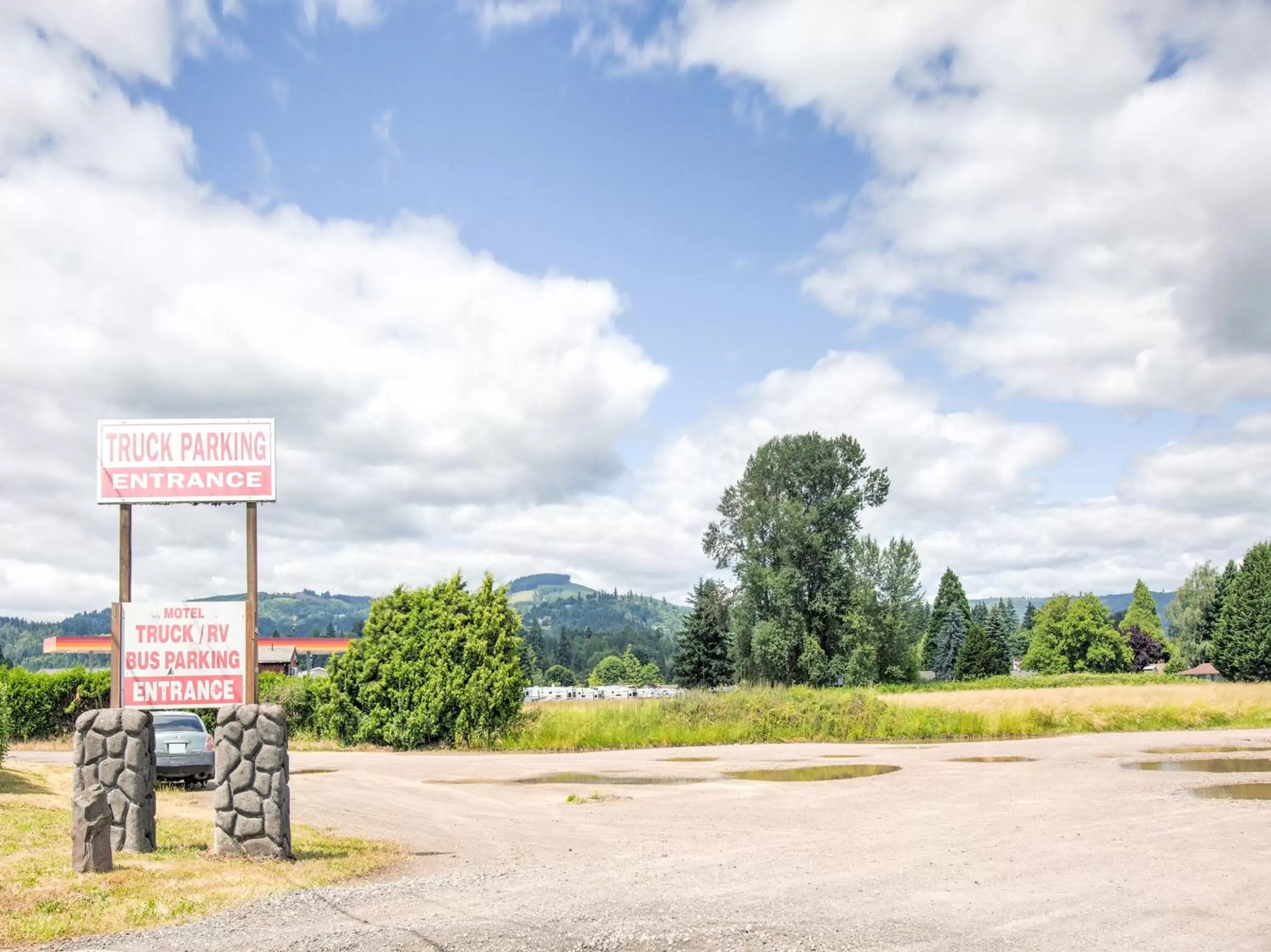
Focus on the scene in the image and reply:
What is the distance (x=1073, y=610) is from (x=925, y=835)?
324 feet

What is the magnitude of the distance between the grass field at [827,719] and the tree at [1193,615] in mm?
66822

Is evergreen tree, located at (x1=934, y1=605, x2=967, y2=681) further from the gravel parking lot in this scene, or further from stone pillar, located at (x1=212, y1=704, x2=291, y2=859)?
stone pillar, located at (x1=212, y1=704, x2=291, y2=859)

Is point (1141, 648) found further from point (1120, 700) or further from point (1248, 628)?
point (1120, 700)

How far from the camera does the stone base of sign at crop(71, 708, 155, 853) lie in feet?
37.1

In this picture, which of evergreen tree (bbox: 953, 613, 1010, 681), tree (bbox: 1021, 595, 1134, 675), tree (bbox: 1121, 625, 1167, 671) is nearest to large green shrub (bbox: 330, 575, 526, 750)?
evergreen tree (bbox: 953, 613, 1010, 681)

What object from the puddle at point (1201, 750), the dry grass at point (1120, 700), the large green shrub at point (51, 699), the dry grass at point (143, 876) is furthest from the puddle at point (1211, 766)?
the large green shrub at point (51, 699)

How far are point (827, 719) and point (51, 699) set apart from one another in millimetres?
25045

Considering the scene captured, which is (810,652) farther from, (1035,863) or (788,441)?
(1035,863)

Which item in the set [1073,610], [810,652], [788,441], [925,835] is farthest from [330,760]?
[1073,610]

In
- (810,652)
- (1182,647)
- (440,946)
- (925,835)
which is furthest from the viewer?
(1182,647)

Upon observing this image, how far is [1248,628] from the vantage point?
248ft

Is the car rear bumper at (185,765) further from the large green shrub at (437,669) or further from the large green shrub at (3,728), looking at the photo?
the large green shrub at (437,669)

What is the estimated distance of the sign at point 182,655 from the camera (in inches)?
474

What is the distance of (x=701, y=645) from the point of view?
68.8 meters
